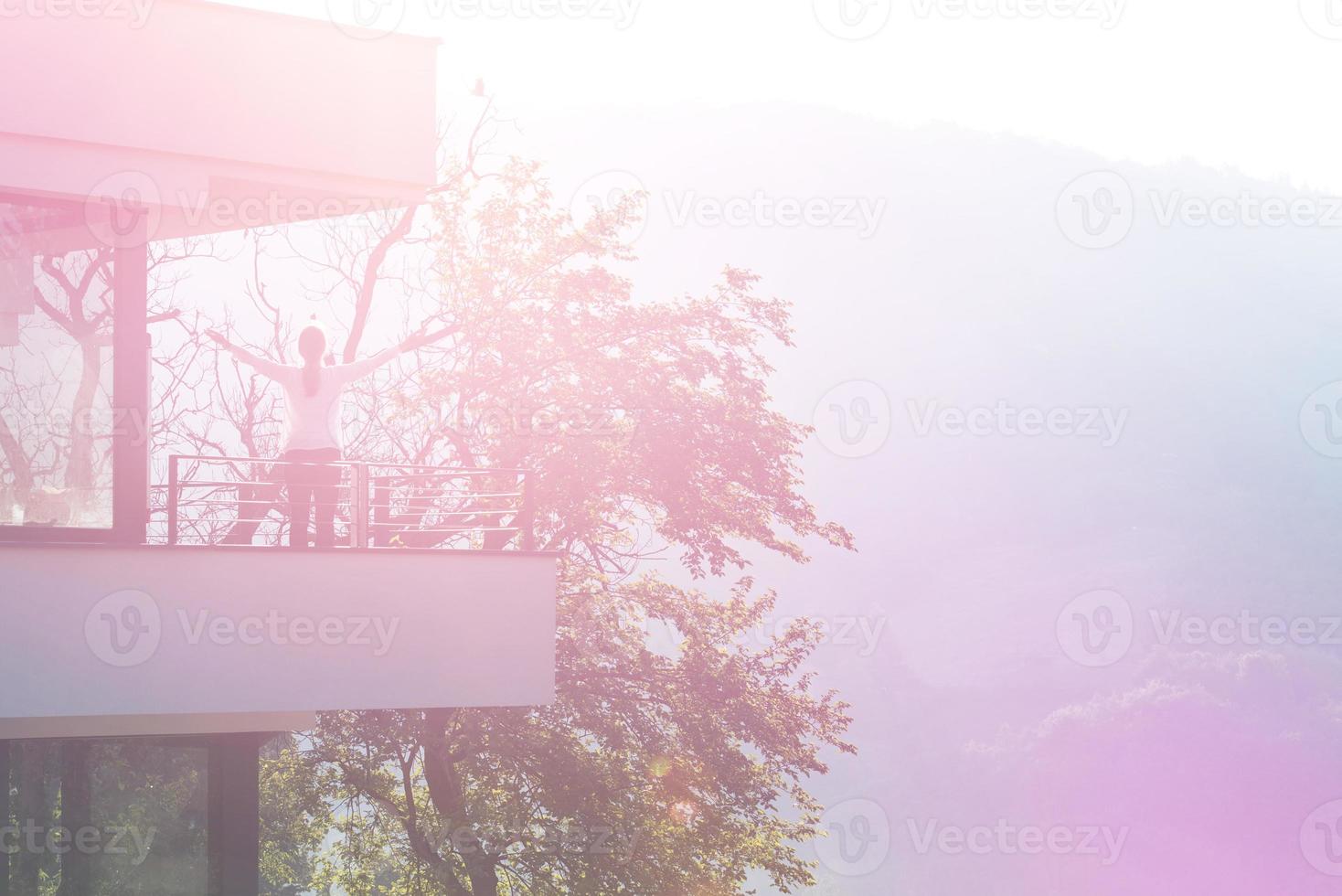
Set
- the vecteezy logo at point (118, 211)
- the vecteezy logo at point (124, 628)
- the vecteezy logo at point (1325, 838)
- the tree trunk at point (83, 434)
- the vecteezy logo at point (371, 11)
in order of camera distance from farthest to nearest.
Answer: the vecteezy logo at point (1325, 838) → the vecteezy logo at point (371, 11) → the vecteezy logo at point (118, 211) → the tree trunk at point (83, 434) → the vecteezy logo at point (124, 628)

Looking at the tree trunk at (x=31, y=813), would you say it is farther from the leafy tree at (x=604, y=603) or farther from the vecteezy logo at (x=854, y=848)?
the vecteezy logo at (x=854, y=848)

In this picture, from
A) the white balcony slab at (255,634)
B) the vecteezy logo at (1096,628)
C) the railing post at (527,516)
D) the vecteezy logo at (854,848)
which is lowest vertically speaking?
the vecteezy logo at (854,848)

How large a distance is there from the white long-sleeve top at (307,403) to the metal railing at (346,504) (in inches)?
6.3

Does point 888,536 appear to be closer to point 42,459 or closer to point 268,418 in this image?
point 268,418

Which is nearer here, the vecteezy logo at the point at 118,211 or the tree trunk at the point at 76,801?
the vecteezy logo at the point at 118,211

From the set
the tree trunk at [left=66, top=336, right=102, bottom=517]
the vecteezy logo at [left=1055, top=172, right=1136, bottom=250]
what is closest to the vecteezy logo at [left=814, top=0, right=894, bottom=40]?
the tree trunk at [left=66, top=336, right=102, bottom=517]

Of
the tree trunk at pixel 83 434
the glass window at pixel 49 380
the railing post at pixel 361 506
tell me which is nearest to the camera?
the glass window at pixel 49 380

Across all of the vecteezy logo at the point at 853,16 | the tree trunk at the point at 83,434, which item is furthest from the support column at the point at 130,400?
the vecteezy logo at the point at 853,16

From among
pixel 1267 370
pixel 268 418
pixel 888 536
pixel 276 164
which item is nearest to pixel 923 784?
pixel 888 536

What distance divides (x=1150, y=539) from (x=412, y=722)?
89220 mm

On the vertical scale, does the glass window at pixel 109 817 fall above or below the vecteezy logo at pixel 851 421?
below

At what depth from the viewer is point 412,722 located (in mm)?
17516

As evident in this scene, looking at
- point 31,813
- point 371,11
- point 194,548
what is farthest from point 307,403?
point 371,11

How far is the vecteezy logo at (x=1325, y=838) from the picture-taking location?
3014 inches
